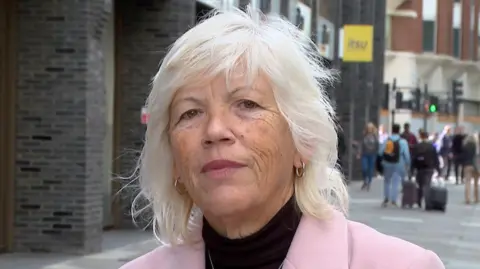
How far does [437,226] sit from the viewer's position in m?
19.7

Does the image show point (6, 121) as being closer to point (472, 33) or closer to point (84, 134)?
point (84, 134)

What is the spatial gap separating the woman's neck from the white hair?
0.09 meters

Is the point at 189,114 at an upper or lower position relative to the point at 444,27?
lower

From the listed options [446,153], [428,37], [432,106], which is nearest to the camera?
[446,153]

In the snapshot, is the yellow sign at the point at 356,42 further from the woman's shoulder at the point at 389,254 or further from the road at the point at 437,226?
the woman's shoulder at the point at 389,254

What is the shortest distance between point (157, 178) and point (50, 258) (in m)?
10.5

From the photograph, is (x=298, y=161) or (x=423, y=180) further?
(x=423, y=180)

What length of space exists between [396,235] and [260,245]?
15335 mm

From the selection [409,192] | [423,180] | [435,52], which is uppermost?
[435,52]

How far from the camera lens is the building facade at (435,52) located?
57.2m

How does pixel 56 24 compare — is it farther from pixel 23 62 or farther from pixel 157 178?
pixel 157 178

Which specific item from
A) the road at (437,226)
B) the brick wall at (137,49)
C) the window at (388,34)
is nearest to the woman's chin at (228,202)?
the road at (437,226)

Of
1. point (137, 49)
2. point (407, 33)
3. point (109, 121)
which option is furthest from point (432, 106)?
point (109, 121)

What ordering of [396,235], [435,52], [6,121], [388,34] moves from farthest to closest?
[435,52]
[388,34]
[396,235]
[6,121]
